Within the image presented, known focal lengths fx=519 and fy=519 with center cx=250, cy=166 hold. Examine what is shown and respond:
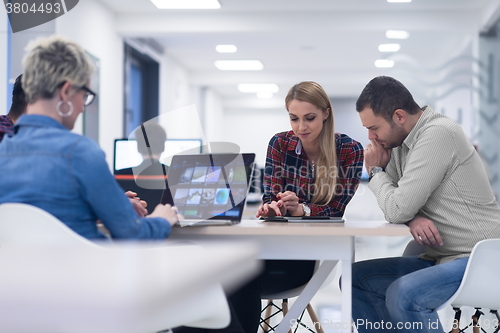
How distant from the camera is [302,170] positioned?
2.37 meters

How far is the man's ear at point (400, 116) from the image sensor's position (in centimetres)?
193

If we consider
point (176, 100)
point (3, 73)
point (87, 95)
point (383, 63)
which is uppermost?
point (383, 63)

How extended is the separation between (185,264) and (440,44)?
24.3 feet

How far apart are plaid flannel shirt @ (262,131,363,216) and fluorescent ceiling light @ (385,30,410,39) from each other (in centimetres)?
461

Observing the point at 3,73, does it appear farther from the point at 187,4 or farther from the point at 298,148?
the point at 298,148

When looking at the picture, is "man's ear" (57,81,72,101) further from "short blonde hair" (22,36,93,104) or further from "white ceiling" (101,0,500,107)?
"white ceiling" (101,0,500,107)

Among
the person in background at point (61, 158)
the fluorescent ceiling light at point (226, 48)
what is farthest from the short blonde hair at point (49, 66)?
the fluorescent ceiling light at point (226, 48)

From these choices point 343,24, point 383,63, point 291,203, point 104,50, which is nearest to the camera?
point 291,203

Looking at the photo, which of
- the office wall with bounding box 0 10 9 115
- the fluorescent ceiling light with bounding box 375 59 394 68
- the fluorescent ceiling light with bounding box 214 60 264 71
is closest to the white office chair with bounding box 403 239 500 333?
the office wall with bounding box 0 10 9 115

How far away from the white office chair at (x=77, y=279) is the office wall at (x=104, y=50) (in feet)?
14.6

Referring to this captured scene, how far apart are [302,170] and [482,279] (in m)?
0.93

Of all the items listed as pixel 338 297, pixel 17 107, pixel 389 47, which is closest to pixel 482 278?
pixel 17 107

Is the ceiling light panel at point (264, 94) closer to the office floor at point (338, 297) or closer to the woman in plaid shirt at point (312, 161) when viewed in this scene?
the office floor at point (338, 297)

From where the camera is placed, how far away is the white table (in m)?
1.50
